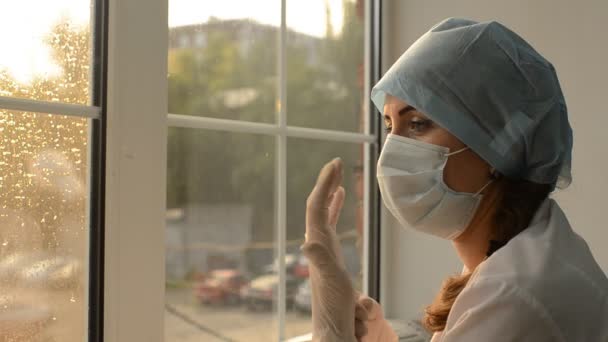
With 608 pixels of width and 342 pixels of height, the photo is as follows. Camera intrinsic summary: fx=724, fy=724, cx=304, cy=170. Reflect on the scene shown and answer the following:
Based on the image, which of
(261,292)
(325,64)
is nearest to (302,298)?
(261,292)

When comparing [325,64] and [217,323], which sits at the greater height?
[325,64]

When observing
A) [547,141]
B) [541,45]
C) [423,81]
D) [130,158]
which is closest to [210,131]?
[130,158]

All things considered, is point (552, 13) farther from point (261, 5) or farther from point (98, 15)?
point (98, 15)

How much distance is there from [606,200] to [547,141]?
79 cm

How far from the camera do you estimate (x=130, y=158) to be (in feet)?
4.71

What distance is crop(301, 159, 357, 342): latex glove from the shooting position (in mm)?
1258

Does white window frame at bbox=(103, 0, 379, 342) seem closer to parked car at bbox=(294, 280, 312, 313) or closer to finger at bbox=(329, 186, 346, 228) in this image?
finger at bbox=(329, 186, 346, 228)

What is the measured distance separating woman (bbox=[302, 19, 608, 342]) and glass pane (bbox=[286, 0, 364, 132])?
70cm

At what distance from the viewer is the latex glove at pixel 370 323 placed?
1351mm

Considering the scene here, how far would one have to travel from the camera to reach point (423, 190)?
4.30 feet

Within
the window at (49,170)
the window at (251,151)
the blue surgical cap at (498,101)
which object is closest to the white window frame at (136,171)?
the window at (49,170)

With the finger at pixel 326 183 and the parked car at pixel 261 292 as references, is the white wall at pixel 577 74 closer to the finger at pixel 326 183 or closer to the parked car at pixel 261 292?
the parked car at pixel 261 292

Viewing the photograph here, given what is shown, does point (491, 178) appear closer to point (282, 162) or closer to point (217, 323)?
point (282, 162)

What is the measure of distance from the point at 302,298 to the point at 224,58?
2.36ft
